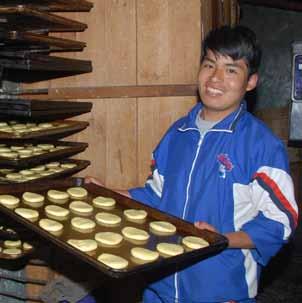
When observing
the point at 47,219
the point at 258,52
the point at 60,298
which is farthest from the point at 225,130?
the point at 60,298

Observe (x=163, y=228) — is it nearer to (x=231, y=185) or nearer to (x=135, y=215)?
(x=135, y=215)

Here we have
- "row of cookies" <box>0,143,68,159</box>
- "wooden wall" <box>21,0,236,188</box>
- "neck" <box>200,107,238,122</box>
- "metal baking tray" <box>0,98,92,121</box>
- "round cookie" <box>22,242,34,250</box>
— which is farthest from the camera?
"round cookie" <box>22,242,34,250</box>

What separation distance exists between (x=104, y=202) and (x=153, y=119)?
31.4 inches

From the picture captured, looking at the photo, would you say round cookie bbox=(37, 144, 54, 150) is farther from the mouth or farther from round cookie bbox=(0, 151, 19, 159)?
the mouth

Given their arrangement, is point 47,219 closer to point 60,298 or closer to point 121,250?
point 121,250

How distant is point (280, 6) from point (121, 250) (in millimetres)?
5671

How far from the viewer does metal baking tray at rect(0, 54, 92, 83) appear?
7.95ft

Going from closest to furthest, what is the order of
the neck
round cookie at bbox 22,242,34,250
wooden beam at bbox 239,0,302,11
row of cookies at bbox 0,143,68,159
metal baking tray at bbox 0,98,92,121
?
1. the neck
2. metal baking tray at bbox 0,98,92,121
3. row of cookies at bbox 0,143,68,159
4. round cookie at bbox 22,242,34,250
5. wooden beam at bbox 239,0,302,11

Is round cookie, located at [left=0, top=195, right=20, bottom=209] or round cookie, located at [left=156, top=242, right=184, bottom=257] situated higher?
round cookie, located at [left=0, top=195, right=20, bottom=209]

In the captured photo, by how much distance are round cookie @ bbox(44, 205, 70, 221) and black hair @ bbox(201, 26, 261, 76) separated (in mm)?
1033

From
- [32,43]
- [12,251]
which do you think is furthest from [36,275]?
[32,43]

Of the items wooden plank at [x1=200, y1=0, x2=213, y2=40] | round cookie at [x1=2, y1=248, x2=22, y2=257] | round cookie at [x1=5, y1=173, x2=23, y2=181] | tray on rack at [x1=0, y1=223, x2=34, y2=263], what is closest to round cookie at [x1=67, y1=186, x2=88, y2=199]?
round cookie at [x1=5, y1=173, x2=23, y2=181]

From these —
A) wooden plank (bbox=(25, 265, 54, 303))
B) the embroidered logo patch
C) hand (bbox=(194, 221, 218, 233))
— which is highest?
the embroidered logo patch

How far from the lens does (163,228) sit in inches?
82.2
